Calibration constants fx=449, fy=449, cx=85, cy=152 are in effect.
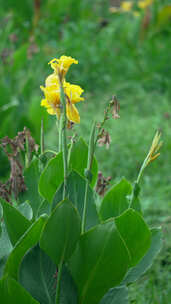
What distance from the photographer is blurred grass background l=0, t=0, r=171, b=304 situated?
95.9 inches

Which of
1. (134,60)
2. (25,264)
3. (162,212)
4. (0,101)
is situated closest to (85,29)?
(134,60)

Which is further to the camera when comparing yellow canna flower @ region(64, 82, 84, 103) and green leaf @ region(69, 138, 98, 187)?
green leaf @ region(69, 138, 98, 187)

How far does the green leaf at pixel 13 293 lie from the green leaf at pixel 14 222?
14 centimetres

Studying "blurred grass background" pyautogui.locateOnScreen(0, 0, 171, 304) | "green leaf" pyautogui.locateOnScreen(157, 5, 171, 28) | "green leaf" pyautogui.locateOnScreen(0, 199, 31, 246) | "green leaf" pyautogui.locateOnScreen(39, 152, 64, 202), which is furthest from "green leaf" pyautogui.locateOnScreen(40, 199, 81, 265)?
"green leaf" pyautogui.locateOnScreen(157, 5, 171, 28)

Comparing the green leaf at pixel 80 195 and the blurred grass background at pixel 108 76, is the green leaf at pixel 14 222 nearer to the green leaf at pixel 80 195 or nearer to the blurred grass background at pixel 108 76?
the green leaf at pixel 80 195

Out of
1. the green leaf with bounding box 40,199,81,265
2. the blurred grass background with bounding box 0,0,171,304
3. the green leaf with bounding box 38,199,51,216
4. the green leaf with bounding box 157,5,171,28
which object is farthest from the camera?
the green leaf with bounding box 157,5,171,28

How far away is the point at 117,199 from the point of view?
47.4 inches

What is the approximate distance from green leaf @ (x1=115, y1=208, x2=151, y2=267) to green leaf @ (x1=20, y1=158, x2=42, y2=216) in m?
0.29

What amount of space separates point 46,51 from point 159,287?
2943 mm

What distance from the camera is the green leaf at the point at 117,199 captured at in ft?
3.94

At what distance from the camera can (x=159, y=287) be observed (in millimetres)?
1619

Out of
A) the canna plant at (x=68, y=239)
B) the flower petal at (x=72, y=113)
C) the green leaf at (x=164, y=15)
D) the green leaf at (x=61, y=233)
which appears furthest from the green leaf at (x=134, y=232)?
the green leaf at (x=164, y=15)

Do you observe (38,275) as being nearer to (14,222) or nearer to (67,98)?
(14,222)

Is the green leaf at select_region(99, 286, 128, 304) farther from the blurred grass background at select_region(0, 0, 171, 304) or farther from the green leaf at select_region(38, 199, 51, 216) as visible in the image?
the blurred grass background at select_region(0, 0, 171, 304)
